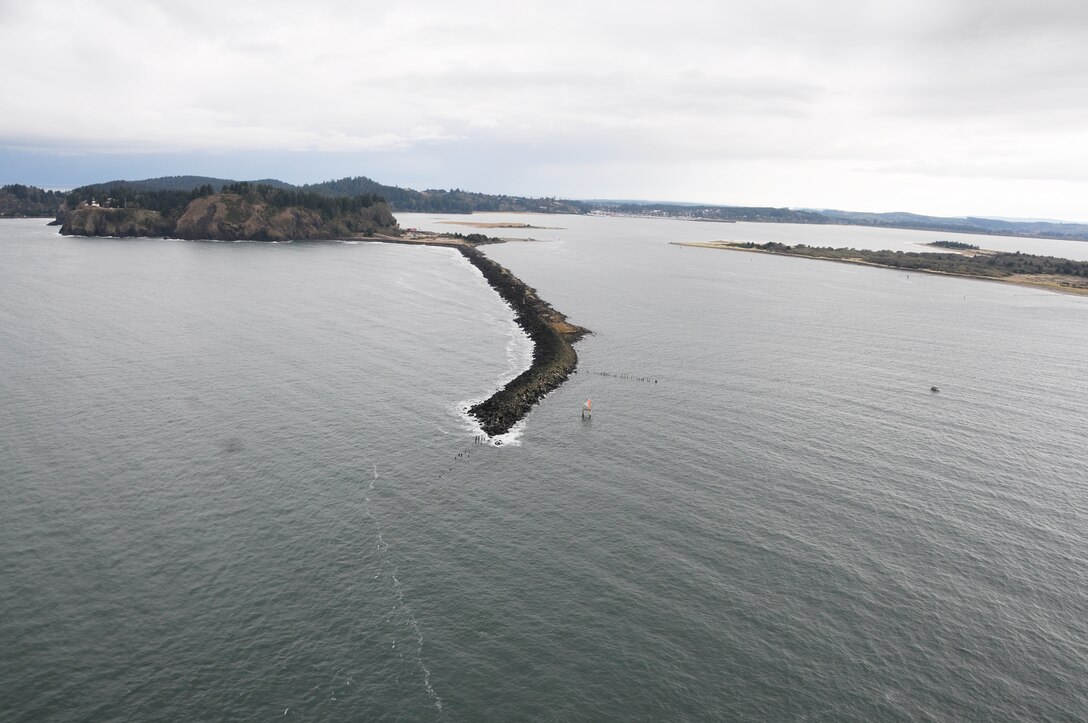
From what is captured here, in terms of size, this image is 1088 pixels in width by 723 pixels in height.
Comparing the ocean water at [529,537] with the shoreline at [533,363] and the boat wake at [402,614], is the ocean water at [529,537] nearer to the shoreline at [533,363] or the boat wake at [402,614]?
the boat wake at [402,614]

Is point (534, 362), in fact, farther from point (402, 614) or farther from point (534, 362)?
point (402, 614)

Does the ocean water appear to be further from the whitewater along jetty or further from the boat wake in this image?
the whitewater along jetty

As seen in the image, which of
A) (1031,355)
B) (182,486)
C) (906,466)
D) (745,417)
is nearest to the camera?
(182,486)

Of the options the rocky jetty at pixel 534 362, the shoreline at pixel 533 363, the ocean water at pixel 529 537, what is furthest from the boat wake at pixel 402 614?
the rocky jetty at pixel 534 362

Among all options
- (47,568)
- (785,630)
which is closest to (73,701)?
(47,568)

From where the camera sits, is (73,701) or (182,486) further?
(182,486)

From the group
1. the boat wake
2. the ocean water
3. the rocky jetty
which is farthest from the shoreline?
the boat wake

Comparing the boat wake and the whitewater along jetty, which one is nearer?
the boat wake

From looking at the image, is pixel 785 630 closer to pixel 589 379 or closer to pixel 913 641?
pixel 913 641
